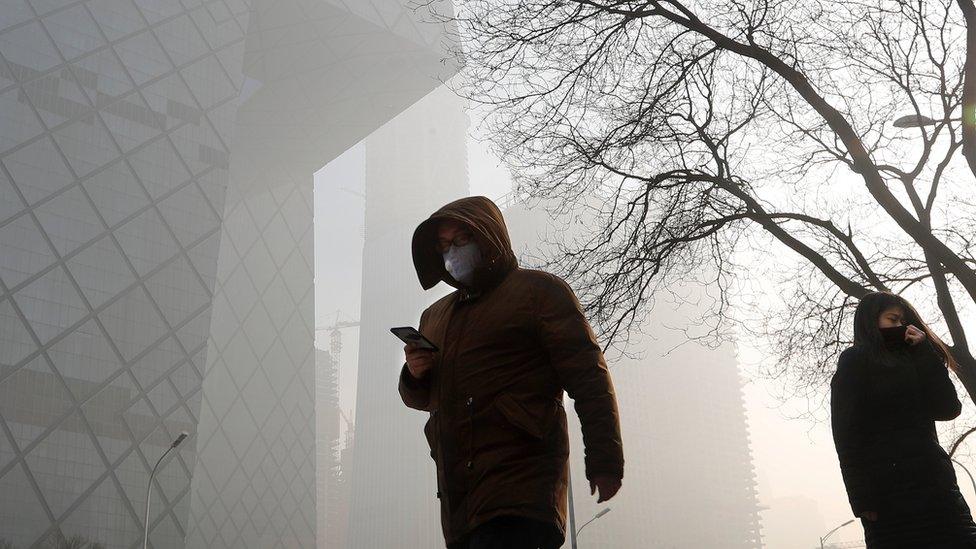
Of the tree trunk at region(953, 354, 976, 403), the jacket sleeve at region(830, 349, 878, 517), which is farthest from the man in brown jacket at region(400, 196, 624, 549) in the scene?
the tree trunk at region(953, 354, 976, 403)

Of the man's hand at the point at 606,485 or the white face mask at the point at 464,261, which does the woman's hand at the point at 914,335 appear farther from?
the white face mask at the point at 464,261

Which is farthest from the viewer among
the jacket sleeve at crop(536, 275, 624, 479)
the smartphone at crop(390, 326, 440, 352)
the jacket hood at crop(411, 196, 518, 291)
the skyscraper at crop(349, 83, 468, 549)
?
the skyscraper at crop(349, 83, 468, 549)

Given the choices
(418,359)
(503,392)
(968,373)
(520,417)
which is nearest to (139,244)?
(968,373)

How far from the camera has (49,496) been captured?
29219mm

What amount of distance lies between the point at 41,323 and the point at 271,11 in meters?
20.3

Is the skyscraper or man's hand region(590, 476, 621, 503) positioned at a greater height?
the skyscraper

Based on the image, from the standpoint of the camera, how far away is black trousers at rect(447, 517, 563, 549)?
2.26m

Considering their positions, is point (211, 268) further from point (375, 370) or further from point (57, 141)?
point (375, 370)

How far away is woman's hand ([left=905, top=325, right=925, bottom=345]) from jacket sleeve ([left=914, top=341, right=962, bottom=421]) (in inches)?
1.5

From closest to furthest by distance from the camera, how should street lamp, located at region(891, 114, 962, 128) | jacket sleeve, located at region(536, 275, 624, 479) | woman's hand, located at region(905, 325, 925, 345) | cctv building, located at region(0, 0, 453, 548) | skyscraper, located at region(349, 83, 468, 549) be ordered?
1. jacket sleeve, located at region(536, 275, 624, 479)
2. woman's hand, located at region(905, 325, 925, 345)
3. street lamp, located at region(891, 114, 962, 128)
4. cctv building, located at region(0, 0, 453, 548)
5. skyscraper, located at region(349, 83, 468, 549)

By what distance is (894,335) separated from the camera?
3.53m

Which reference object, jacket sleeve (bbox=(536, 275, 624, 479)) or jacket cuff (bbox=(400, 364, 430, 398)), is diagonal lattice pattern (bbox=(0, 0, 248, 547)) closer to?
jacket cuff (bbox=(400, 364, 430, 398))

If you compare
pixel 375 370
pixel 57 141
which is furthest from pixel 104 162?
pixel 375 370

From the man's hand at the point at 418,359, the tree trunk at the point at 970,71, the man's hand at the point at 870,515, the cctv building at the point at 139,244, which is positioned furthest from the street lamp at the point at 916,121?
the cctv building at the point at 139,244
